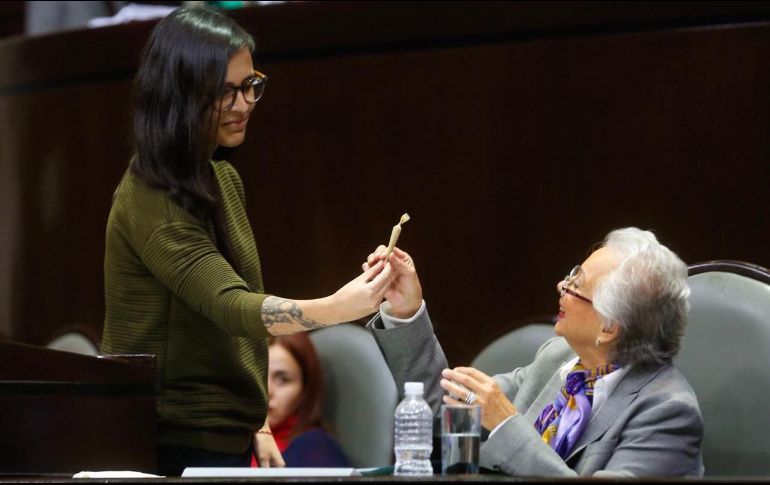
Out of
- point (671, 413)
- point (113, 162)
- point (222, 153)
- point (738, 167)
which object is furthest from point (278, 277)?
point (671, 413)

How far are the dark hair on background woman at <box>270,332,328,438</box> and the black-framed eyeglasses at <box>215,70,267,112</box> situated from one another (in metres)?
0.98

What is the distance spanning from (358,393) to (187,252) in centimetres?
99

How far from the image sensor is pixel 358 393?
3.07m

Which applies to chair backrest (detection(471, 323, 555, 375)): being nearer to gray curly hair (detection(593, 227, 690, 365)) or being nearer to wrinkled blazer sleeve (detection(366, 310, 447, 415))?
wrinkled blazer sleeve (detection(366, 310, 447, 415))

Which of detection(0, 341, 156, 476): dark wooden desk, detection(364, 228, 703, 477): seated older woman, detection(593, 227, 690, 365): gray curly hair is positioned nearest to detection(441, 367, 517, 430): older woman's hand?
detection(364, 228, 703, 477): seated older woman

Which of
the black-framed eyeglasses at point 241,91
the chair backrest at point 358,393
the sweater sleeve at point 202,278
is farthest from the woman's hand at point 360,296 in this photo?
the chair backrest at point 358,393

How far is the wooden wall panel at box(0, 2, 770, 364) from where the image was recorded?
2957mm

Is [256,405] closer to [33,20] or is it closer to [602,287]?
[602,287]

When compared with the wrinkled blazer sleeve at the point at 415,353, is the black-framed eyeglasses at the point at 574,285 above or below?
above

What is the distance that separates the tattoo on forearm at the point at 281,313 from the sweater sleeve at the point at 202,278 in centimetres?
1

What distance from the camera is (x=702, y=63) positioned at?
117 inches

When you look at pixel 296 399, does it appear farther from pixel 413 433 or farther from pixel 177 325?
pixel 413 433

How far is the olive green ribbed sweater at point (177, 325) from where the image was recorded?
2.20m

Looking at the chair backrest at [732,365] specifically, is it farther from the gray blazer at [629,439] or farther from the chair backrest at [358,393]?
the chair backrest at [358,393]
